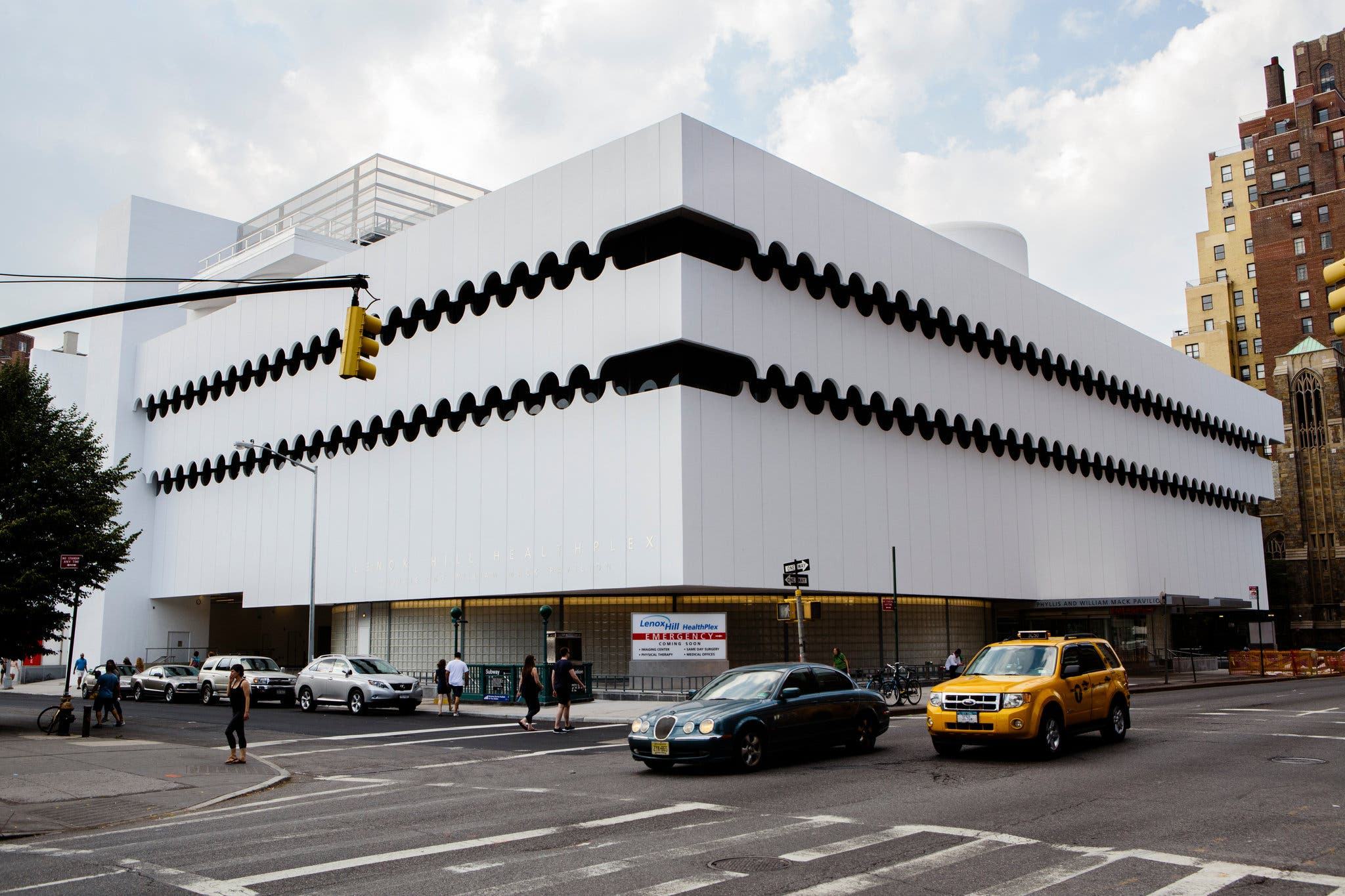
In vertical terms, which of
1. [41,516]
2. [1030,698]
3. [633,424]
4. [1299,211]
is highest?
[1299,211]

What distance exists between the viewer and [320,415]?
45.0m

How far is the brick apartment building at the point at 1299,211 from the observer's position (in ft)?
324

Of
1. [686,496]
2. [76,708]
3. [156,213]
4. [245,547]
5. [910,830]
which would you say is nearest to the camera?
[910,830]

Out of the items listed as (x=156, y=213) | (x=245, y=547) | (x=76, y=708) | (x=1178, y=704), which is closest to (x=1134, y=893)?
(x=1178, y=704)

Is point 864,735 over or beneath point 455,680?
beneath

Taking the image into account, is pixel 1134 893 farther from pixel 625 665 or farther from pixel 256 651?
pixel 256 651

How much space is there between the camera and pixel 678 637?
3275cm

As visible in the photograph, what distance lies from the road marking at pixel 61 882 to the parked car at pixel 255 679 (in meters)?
25.8

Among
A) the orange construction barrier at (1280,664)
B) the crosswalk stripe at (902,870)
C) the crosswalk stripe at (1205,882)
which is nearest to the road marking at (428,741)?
the crosswalk stripe at (902,870)

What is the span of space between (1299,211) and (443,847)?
111597 mm

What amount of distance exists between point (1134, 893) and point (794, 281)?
1183 inches

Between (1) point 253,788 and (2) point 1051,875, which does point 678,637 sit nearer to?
(1) point 253,788

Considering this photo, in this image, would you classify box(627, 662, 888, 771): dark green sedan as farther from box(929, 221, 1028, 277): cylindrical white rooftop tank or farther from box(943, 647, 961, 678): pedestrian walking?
box(929, 221, 1028, 277): cylindrical white rooftop tank

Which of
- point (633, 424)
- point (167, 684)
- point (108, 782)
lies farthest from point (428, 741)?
point (167, 684)
